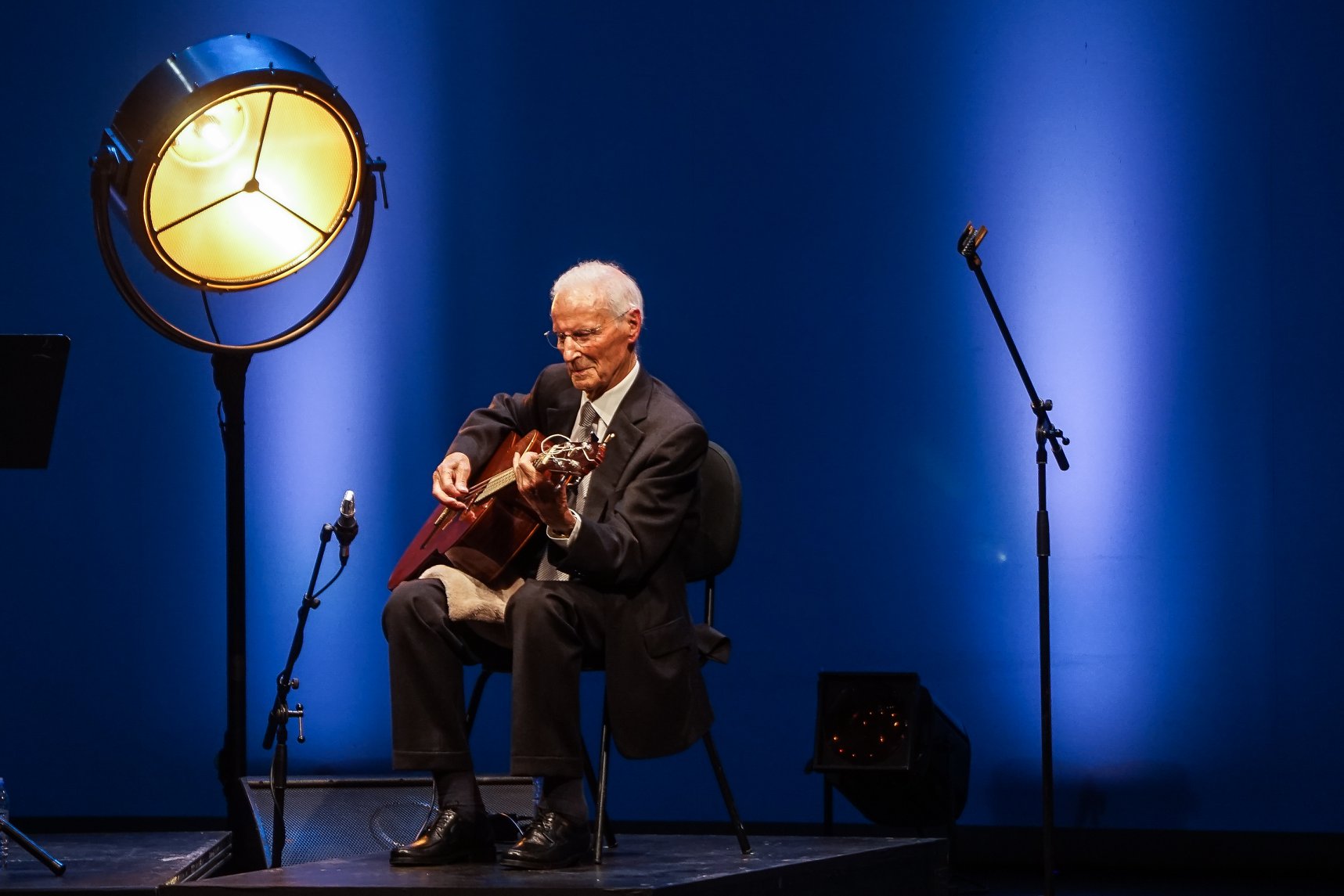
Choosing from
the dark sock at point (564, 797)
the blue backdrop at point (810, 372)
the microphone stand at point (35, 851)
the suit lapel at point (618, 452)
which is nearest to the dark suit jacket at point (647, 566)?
the suit lapel at point (618, 452)

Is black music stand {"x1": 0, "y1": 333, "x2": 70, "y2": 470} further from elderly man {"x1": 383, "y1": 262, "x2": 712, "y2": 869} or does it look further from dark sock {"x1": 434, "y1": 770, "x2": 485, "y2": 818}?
dark sock {"x1": 434, "y1": 770, "x2": 485, "y2": 818}

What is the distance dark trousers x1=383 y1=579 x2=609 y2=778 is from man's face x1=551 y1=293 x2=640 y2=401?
44 cm

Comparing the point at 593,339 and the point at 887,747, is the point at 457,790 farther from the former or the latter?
the point at 887,747

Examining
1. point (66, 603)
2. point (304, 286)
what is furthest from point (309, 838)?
point (304, 286)

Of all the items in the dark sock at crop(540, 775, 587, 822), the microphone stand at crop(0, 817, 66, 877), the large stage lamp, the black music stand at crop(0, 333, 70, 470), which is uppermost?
the large stage lamp

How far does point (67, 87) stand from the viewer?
4.86 m

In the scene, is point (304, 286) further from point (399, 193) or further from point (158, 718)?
point (158, 718)

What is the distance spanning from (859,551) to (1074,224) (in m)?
1.16

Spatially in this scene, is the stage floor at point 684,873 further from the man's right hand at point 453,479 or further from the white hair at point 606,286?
the white hair at point 606,286

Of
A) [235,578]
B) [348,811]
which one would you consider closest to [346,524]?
[235,578]

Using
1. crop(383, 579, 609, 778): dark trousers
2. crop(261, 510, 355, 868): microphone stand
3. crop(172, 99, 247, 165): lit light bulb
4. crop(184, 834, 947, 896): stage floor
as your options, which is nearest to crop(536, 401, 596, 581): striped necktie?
crop(383, 579, 609, 778): dark trousers

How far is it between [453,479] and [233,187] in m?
0.76

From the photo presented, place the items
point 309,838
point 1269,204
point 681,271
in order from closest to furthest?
point 309,838 < point 1269,204 < point 681,271

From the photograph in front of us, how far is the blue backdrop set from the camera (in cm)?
438
